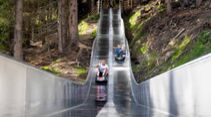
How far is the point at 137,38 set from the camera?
3591 centimetres

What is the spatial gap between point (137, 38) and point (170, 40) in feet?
33.2

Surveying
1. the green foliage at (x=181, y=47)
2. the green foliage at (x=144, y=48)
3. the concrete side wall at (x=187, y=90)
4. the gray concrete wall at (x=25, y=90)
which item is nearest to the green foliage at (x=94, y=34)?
the green foliage at (x=144, y=48)

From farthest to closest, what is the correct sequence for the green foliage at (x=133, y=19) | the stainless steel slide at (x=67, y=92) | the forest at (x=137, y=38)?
the green foliage at (x=133, y=19)
the forest at (x=137, y=38)
the stainless steel slide at (x=67, y=92)

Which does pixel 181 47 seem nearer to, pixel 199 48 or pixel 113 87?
pixel 199 48

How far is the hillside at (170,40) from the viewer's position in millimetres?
20677

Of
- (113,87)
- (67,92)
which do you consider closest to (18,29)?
(67,92)

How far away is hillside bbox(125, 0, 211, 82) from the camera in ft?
67.8

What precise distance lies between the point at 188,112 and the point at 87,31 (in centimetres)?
3746

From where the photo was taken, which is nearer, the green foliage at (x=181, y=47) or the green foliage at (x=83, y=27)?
the green foliage at (x=181, y=47)

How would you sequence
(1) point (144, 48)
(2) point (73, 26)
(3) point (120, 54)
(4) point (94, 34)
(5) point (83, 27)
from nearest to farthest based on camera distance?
(1) point (144, 48) → (3) point (120, 54) → (2) point (73, 26) → (4) point (94, 34) → (5) point (83, 27)

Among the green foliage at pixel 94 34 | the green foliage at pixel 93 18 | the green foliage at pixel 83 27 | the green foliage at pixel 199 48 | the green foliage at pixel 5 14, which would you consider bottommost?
the green foliage at pixel 199 48

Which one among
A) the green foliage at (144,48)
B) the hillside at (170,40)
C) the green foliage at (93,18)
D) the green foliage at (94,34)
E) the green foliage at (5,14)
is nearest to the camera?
the hillside at (170,40)

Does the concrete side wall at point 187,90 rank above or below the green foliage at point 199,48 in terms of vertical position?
below

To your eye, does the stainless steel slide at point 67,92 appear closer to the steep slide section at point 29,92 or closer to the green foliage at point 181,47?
the steep slide section at point 29,92
